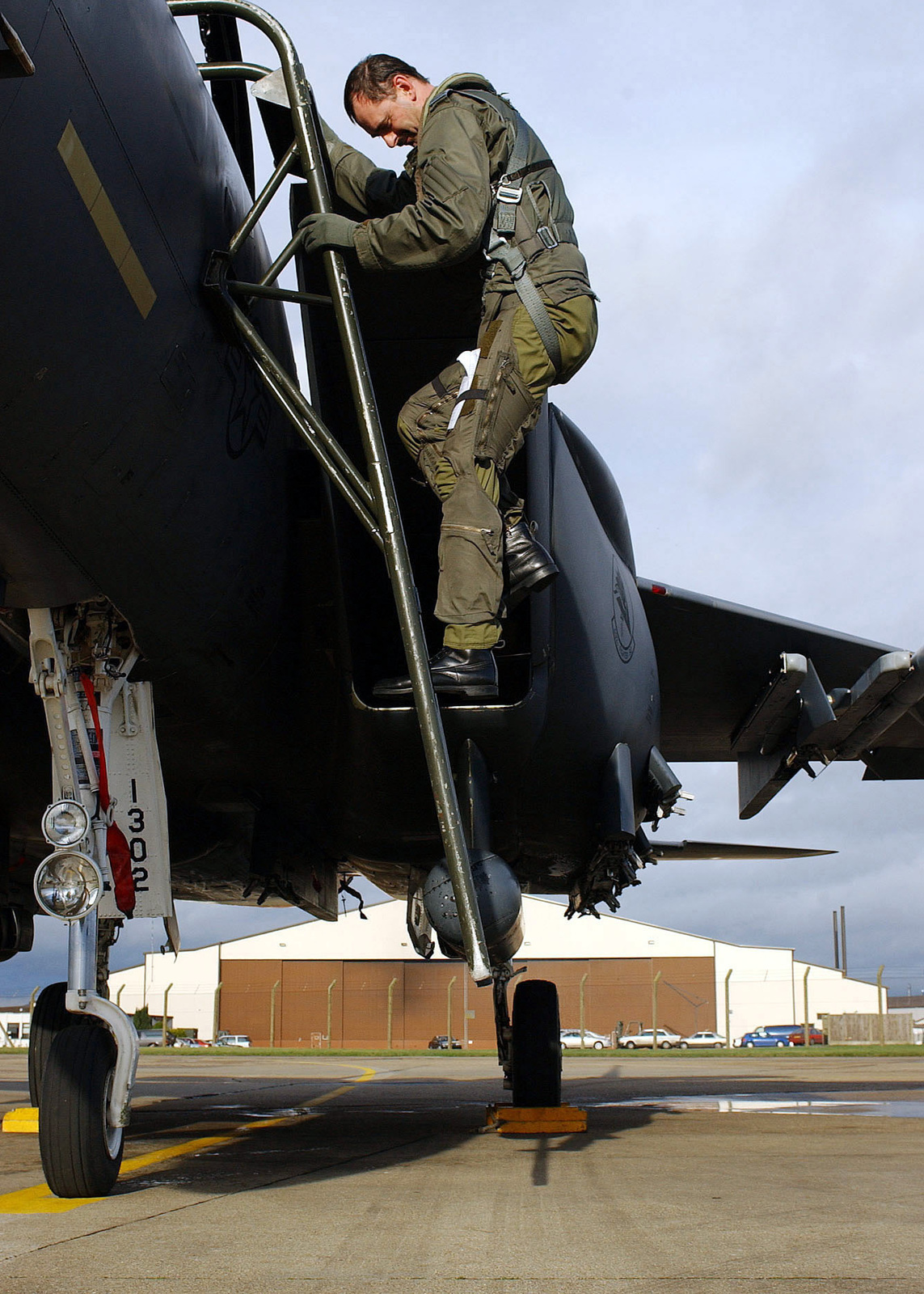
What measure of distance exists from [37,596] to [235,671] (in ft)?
3.16

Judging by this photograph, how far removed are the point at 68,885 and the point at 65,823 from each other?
202mm

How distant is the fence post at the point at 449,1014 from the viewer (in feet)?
142

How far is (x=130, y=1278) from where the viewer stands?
8.02 feet

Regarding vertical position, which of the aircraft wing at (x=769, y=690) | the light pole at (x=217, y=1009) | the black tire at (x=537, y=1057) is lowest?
the light pole at (x=217, y=1009)

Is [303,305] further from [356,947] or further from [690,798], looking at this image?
[356,947]

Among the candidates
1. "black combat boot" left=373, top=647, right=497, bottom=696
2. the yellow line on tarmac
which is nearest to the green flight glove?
"black combat boot" left=373, top=647, right=497, bottom=696

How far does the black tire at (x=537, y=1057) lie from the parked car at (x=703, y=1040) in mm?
41751

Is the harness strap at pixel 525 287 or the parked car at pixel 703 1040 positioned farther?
the parked car at pixel 703 1040

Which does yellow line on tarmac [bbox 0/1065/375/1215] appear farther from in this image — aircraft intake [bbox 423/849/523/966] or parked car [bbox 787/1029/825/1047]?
parked car [bbox 787/1029/825/1047]

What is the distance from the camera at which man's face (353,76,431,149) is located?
4.05 metres

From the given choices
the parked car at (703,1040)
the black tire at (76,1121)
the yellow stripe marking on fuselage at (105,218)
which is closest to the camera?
the yellow stripe marking on fuselage at (105,218)

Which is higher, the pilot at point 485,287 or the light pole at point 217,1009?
the pilot at point 485,287

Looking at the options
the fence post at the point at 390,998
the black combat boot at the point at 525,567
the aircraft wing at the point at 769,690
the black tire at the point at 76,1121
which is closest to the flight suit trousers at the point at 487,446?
the black combat boot at the point at 525,567

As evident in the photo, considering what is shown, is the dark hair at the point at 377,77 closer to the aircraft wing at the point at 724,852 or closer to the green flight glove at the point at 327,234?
the green flight glove at the point at 327,234
